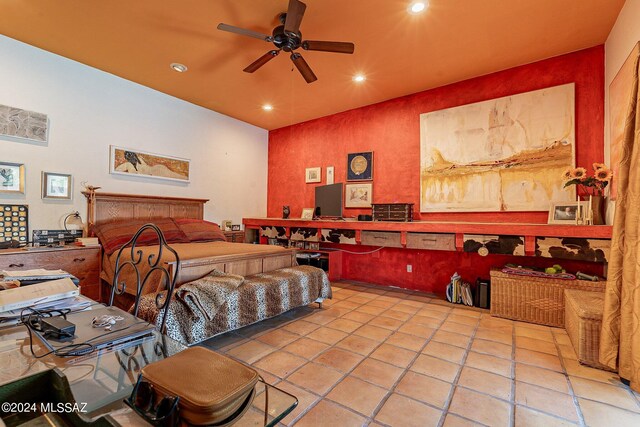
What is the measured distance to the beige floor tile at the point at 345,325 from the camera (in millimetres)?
2736

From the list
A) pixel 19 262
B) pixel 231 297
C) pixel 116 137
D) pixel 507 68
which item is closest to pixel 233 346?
pixel 231 297

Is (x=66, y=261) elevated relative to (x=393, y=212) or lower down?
lower down

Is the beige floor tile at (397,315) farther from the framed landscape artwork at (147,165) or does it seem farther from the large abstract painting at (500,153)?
the framed landscape artwork at (147,165)

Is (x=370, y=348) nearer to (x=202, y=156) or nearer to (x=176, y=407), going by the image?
(x=176, y=407)

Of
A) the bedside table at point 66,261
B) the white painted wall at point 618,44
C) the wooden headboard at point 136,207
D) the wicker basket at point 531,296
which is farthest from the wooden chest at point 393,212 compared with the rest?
the bedside table at point 66,261

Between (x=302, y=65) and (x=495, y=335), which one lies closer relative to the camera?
(x=495, y=335)

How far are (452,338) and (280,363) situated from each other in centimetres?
153

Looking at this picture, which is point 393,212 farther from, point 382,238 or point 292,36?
point 292,36

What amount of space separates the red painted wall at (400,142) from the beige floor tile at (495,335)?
1176 mm

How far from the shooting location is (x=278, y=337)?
2533 millimetres

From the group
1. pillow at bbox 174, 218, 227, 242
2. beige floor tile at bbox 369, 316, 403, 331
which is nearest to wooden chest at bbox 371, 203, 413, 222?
beige floor tile at bbox 369, 316, 403, 331

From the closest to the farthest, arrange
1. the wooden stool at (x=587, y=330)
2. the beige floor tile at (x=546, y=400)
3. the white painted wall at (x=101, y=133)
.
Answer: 1. the beige floor tile at (x=546, y=400)
2. the wooden stool at (x=587, y=330)
3. the white painted wall at (x=101, y=133)

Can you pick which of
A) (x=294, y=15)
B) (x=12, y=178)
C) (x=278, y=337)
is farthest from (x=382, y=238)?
(x=12, y=178)

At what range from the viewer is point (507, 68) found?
3.54 meters
